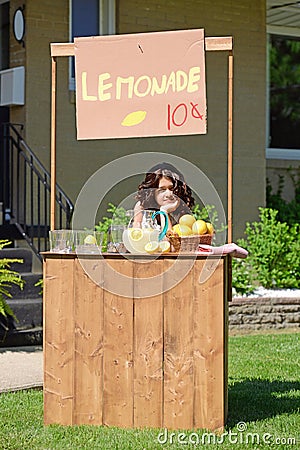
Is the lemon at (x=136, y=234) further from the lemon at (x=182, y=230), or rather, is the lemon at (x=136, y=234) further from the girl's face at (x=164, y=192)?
the girl's face at (x=164, y=192)

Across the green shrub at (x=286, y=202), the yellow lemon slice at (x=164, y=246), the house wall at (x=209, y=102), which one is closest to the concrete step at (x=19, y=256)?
the house wall at (x=209, y=102)

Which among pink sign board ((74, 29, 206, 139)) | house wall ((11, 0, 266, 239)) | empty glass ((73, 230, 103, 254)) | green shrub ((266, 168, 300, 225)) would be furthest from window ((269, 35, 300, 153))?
empty glass ((73, 230, 103, 254))

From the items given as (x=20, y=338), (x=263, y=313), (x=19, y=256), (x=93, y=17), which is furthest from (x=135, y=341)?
(x=93, y=17)

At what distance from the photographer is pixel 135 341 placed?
512cm

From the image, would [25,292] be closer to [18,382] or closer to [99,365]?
[18,382]

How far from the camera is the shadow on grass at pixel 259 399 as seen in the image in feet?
18.2

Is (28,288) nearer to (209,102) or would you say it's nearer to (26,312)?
(26,312)

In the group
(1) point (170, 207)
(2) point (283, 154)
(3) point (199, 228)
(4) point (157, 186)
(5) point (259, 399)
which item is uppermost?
(2) point (283, 154)

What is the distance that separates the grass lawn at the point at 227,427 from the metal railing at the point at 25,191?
300cm

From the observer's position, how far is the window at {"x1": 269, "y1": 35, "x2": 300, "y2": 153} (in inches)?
541

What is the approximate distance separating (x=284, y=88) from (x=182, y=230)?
11638mm

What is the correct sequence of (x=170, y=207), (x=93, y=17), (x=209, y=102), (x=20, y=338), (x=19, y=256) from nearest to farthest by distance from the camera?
(x=170, y=207), (x=20, y=338), (x=19, y=256), (x=93, y=17), (x=209, y=102)

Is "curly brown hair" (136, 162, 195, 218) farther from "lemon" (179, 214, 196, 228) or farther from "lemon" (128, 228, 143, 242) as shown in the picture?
"lemon" (128, 228, 143, 242)

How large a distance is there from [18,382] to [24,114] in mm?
3785
